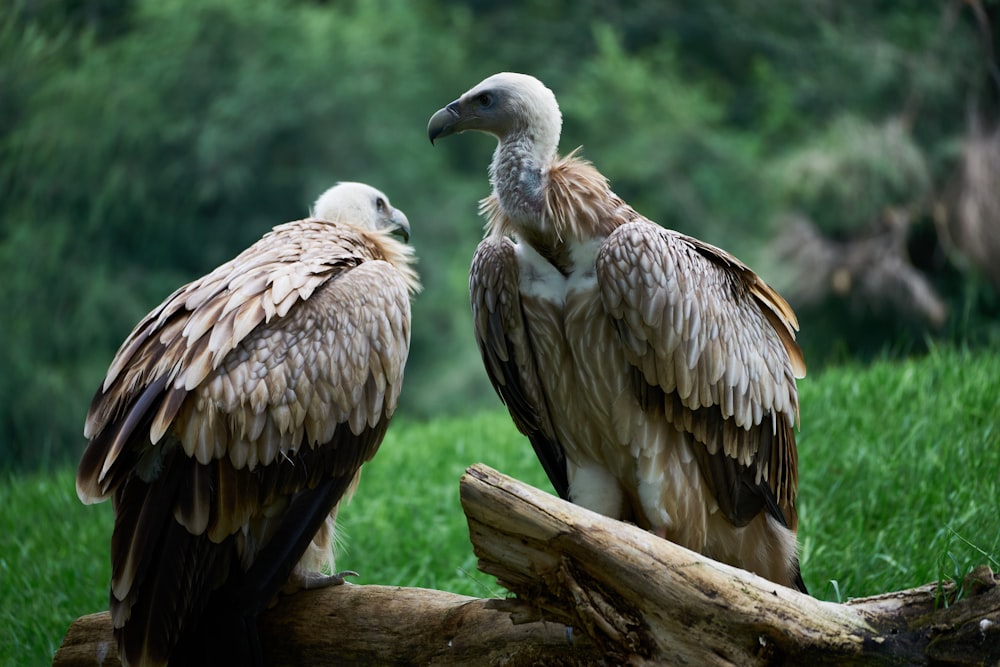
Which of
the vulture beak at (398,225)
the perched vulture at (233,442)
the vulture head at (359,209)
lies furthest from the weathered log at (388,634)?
the vulture beak at (398,225)

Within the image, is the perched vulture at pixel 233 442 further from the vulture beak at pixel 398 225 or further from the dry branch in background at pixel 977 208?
the dry branch in background at pixel 977 208

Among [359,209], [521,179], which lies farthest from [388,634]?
[359,209]

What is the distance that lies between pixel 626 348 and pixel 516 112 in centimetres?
88

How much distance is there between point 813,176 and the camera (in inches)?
392

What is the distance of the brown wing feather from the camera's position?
10.9 feet

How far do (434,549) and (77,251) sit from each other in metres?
6.84

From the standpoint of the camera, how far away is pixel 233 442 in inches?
128

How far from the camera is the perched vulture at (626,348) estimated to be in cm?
340

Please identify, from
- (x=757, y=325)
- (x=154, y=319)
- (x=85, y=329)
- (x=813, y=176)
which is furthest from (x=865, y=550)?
(x=85, y=329)

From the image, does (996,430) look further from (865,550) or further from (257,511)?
(257,511)

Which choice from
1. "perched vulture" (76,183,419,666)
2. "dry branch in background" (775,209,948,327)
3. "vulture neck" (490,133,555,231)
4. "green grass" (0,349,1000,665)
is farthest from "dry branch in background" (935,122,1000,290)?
"perched vulture" (76,183,419,666)

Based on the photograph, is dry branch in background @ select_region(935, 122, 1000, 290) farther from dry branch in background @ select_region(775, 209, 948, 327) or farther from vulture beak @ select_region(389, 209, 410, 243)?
vulture beak @ select_region(389, 209, 410, 243)

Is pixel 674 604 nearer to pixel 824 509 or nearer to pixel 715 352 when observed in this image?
pixel 715 352

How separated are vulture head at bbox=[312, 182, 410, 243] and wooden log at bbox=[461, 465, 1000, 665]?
7.04ft
